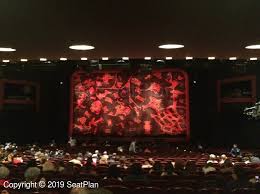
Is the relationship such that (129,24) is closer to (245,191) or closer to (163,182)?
(245,191)

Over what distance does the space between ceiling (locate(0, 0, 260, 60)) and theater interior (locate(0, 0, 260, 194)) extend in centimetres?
2

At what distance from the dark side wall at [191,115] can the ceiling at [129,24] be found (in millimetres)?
12028

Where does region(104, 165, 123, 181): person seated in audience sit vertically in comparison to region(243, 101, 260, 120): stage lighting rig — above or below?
below

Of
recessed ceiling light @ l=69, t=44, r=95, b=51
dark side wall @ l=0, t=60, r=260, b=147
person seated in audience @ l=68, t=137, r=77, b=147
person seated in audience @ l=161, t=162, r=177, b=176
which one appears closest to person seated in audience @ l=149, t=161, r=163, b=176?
person seated in audience @ l=161, t=162, r=177, b=176

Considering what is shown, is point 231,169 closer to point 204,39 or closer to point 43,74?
point 204,39

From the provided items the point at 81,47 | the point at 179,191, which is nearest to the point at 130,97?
the point at 81,47

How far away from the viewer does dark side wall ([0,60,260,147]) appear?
1912cm

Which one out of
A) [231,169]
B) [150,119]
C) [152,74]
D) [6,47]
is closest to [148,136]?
[150,119]

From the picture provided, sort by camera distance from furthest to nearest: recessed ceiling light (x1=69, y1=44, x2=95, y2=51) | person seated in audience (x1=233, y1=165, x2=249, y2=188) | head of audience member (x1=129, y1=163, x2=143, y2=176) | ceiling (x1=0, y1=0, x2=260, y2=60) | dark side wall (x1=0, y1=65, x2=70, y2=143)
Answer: dark side wall (x1=0, y1=65, x2=70, y2=143) < head of audience member (x1=129, y1=163, x2=143, y2=176) < person seated in audience (x1=233, y1=165, x2=249, y2=188) < recessed ceiling light (x1=69, y1=44, x2=95, y2=51) < ceiling (x1=0, y1=0, x2=260, y2=60)

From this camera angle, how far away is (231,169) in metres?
8.43

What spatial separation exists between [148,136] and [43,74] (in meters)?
6.57

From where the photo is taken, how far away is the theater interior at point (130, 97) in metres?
4.75

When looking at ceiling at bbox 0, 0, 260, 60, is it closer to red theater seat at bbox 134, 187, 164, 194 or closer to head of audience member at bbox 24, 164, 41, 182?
head of audience member at bbox 24, 164, 41, 182

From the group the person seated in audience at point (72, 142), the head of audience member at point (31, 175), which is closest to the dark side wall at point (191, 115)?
the person seated in audience at point (72, 142)
